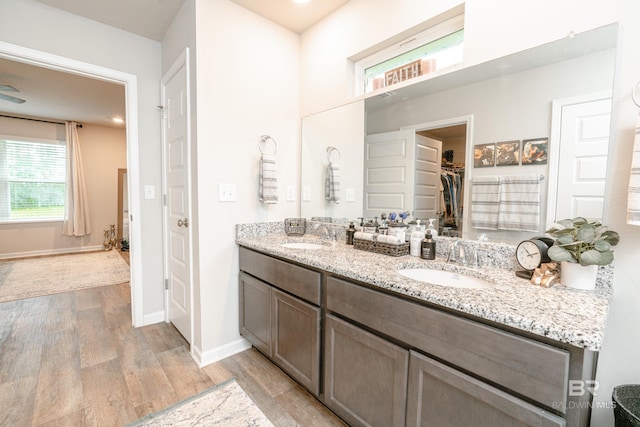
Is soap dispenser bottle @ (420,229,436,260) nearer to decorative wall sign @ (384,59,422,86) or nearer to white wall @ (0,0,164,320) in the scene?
decorative wall sign @ (384,59,422,86)

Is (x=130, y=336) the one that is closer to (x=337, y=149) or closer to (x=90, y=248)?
(x=337, y=149)

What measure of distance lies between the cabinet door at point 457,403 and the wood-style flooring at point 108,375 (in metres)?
0.69

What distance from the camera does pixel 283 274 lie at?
66.4 inches

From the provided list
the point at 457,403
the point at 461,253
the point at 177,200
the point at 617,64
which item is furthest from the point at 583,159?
the point at 177,200

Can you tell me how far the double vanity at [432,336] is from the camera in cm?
78

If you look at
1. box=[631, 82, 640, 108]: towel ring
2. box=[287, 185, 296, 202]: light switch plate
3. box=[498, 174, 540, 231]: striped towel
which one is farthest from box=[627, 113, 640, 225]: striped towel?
box=[287, 185, 296, 202]: light switch plate

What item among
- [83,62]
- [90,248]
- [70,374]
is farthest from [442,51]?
[90,248]

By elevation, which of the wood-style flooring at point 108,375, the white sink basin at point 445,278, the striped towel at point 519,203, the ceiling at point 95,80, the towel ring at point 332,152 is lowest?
the wood-style flooring at point 108,375

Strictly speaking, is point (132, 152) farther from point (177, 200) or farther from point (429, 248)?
point (429, 248)

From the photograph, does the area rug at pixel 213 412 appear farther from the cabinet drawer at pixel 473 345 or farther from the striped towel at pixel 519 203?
the striped towel at pixel 519 203

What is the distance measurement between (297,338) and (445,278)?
0.87 metres

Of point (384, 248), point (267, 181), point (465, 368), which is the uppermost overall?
point (267, 181)

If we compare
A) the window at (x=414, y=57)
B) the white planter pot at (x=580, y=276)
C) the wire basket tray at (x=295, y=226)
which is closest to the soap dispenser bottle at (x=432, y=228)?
the white planter pot at (x=580, y=276)

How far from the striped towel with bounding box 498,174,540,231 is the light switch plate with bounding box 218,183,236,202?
5.51 ft
